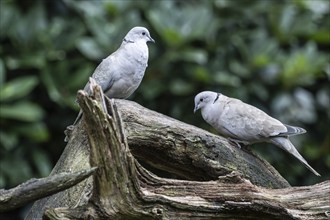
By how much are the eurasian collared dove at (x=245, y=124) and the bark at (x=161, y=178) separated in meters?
0.17

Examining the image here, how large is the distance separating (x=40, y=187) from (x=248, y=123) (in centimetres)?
144

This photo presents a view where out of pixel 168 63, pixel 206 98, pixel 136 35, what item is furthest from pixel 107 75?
pixel 168 63

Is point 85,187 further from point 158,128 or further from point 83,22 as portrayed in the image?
point 83,22

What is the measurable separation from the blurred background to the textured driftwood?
2.58 meters

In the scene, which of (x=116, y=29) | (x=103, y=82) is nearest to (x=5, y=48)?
(x=116, y=29)

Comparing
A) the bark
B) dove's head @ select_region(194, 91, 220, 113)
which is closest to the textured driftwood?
the bark

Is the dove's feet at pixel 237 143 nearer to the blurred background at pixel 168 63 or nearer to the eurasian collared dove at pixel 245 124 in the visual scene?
the eurasian collared dove at pixel 245 124

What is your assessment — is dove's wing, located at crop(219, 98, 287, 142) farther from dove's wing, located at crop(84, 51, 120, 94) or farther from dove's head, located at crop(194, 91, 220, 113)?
dove's wing, located at crop(84, 51, 120, 94)

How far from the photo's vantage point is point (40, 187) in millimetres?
2553

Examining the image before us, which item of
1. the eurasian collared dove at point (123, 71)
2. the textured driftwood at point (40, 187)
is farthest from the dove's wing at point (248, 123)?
the textured driftwood at point (40, 187)

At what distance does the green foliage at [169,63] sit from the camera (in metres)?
5.30

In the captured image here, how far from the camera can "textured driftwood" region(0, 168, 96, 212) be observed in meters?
2.54

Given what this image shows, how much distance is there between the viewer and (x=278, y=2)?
5.90 meters

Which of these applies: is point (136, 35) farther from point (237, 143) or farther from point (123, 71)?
point (237, 143)
